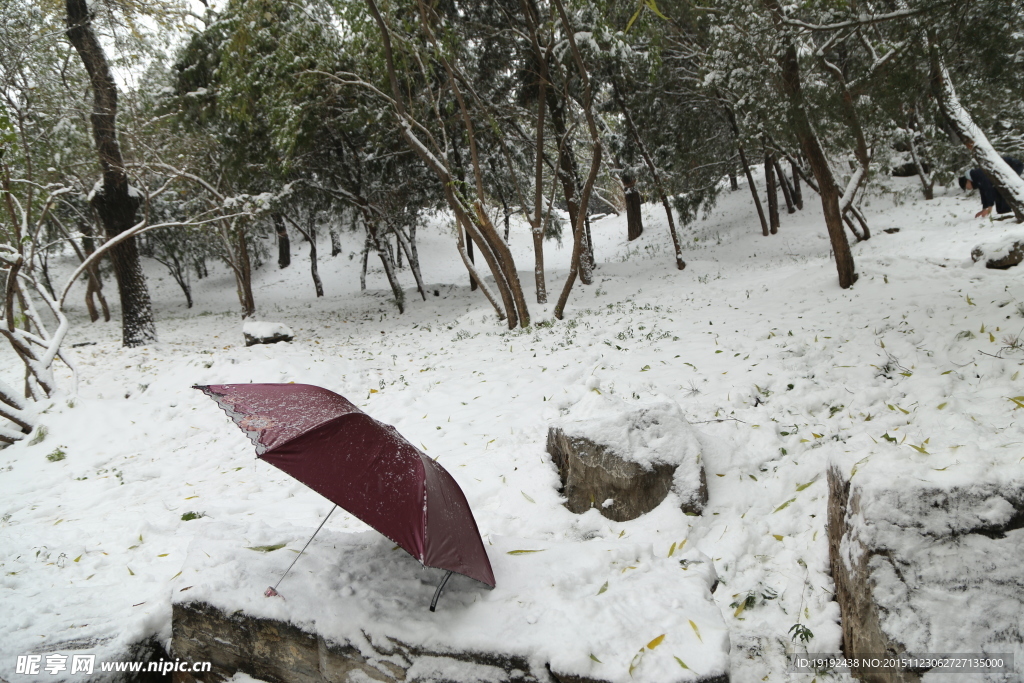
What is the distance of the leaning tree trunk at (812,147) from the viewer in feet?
20.6

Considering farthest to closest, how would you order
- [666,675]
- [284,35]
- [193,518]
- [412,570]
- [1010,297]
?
[284,35] → [1010,297] → [193,518] → [412,570] → [666,675]

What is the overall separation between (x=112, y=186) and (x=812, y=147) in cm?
1227

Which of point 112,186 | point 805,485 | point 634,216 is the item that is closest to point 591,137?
point 805,485

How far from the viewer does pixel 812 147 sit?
712 cm

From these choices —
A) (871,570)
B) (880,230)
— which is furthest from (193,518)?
(880,230)

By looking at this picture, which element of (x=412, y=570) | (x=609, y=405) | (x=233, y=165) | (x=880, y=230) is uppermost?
(x=233, y=165)

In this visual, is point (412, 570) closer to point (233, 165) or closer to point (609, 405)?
point (609, 405)

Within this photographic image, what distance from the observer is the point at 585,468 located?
155 inches

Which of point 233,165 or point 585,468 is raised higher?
point 233,165

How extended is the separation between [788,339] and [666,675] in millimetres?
5009

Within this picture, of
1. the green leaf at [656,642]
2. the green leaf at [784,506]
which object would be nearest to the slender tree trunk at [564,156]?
the green leaf at [784,506]

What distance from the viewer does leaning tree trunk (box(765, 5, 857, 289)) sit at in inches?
247

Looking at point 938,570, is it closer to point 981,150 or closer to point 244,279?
point 981,150

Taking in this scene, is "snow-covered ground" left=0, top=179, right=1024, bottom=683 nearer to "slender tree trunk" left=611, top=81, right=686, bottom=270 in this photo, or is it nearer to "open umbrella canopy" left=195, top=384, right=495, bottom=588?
"open umbrella canopy" left=195, top=384, right=495, bottom=588
